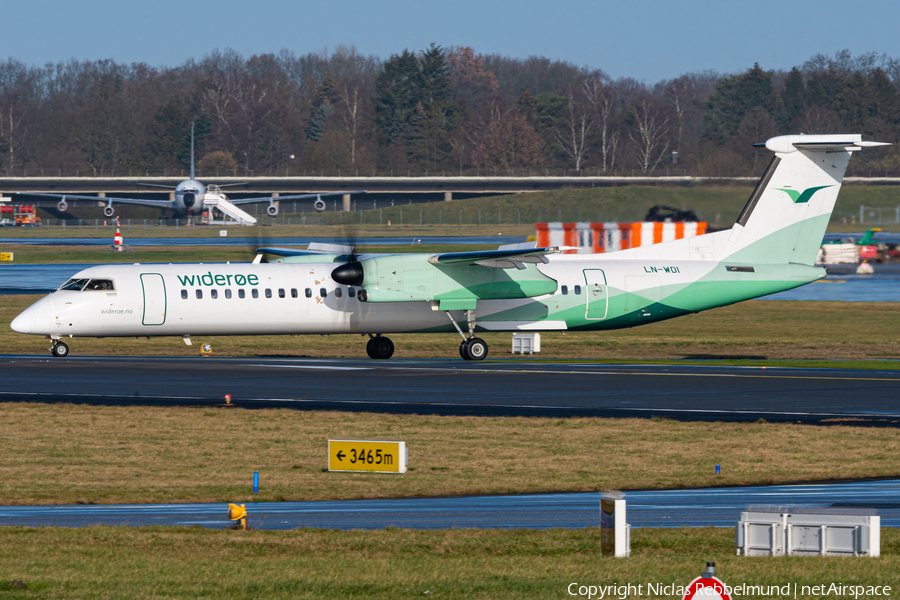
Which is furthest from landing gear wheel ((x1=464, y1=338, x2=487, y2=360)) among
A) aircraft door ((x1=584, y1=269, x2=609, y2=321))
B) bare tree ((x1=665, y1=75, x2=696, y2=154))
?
bare tree ((x1=665, y1=75, x2=696, y2=154))

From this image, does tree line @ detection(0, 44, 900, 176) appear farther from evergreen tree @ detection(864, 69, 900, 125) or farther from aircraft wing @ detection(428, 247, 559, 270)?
aircraft wing @ detection(428, 247, 559, 270)

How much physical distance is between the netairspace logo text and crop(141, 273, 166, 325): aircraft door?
2430 centimetres

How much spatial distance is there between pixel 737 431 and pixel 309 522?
10.5 metres

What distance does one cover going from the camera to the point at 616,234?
144ft

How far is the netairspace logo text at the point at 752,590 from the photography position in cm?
969

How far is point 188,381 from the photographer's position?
94.8 feet

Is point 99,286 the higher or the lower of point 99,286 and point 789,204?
the lower

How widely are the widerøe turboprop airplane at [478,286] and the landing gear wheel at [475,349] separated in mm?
33

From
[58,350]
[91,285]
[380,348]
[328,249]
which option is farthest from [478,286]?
[58,350]

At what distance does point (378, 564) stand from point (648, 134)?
5160 inches

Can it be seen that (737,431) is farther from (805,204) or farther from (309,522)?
(805,204)

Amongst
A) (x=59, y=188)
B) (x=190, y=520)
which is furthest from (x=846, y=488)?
(x=59, y=188)

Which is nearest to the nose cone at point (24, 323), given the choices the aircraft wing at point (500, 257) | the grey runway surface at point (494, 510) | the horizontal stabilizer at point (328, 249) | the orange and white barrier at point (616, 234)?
the horizontal stabilizer at point (328, 249)

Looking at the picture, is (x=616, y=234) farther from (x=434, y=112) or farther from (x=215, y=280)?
(x=434, y=112)
